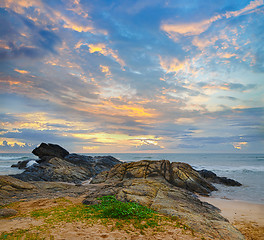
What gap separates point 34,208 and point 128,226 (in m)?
6.14

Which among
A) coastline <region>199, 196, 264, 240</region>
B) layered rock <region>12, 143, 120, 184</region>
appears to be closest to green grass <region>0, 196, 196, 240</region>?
coastline <region>199, 196, 264, 240</region>

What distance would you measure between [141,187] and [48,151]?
34.3 meters

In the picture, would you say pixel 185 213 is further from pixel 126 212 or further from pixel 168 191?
pixel 168 191

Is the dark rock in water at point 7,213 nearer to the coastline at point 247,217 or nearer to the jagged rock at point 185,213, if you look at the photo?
the jagged rock at point 185,213

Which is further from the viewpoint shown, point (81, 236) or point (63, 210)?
point (63, 210)

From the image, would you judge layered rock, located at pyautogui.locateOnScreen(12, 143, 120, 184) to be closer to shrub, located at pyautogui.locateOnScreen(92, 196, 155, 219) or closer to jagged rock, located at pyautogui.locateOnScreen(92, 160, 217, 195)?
jagged rock, located at pyautogui.locateOnScreen(92, 160, 217, 195)

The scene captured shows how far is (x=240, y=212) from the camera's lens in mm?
12727

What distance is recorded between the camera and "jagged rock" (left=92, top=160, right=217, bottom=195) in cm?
1927

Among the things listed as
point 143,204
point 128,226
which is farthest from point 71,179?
point 128,226

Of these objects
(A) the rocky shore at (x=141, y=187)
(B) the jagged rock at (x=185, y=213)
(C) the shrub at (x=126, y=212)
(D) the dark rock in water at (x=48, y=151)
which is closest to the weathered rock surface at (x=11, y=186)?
(A) the rocky shore at (x=141, y=187)

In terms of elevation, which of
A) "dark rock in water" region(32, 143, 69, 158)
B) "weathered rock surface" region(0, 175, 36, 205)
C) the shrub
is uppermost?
"dark rock in water" region(32, 143, 69, 158)

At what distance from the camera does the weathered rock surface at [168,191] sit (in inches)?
312

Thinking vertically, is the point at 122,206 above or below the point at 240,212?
above

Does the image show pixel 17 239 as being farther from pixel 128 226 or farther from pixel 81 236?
pixel 128 226
